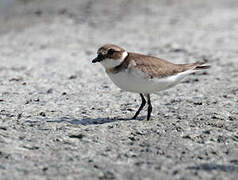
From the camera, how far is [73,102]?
7789mm

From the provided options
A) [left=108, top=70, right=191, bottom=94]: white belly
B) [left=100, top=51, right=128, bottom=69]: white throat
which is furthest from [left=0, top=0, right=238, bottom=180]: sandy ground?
[left=100, top=51, right=128, bottom=69]: white throat

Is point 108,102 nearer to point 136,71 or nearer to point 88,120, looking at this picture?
point 88,120

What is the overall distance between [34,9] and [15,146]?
11378 millimetres

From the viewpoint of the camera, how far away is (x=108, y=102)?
25.7 ft

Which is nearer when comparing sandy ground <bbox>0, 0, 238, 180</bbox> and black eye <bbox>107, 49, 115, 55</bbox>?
sandy ground <bbox>0, 0, 238, 180</bbox>

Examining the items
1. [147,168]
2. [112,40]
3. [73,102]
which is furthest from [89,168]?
[112,40]

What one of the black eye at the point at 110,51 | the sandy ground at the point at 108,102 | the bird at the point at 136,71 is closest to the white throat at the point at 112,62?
the bird at the point at 136,71

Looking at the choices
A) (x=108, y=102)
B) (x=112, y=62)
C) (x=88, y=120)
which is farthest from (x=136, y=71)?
(x=108, y=102)

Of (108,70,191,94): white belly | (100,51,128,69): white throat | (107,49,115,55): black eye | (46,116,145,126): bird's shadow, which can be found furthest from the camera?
(46,116,145,126): bird's shadow

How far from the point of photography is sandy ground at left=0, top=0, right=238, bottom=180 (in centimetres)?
512

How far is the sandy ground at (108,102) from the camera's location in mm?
5117

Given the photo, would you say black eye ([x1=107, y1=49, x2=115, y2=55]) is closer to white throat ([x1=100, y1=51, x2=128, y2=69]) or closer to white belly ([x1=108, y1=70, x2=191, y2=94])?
white throat ([x1=100, y1=51, x2=128, y2=69])

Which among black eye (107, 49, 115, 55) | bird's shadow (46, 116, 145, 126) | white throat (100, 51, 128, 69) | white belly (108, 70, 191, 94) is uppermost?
black eye (107, 49, 115, 55)

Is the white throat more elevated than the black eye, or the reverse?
the black eye
